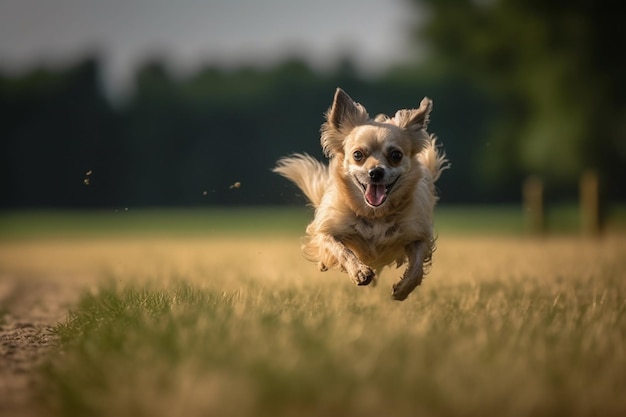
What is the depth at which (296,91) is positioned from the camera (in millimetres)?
46781

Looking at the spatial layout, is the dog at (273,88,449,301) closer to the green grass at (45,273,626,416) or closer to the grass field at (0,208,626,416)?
the grass field at (0,208,626,416)

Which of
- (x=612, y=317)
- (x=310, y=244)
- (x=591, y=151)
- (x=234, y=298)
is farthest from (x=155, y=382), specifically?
(x=591, y=151)

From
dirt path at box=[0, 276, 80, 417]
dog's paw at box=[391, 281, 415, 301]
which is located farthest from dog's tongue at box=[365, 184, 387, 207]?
dirt path at box=[0, 276, 80, 417]

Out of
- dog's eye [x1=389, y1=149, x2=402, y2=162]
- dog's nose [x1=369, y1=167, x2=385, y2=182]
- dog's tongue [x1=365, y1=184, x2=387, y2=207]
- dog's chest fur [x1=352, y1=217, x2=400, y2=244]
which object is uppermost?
dog's eye [x1=389, y1=149, x2=402, y2=162]

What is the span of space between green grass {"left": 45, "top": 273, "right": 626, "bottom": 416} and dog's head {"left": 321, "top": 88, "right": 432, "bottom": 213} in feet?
3.41

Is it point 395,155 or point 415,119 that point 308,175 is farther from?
point 395,155

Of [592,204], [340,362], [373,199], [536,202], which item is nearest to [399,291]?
[373,199]

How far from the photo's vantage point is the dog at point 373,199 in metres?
6.09

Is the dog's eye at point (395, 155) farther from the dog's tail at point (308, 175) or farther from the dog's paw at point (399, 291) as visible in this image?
the dog's tail at point (308, 175)

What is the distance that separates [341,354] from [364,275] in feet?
7.03

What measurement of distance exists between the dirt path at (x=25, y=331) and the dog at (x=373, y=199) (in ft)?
7.31

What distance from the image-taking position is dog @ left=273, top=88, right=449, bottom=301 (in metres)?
6.09

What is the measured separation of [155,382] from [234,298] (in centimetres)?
262

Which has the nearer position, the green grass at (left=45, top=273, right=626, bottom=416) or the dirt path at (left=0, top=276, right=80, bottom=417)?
the green grass at (left=45, top=273, right=626, bottom=416)
